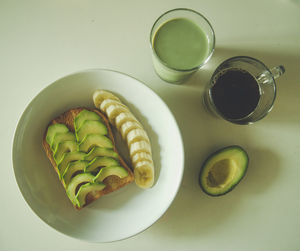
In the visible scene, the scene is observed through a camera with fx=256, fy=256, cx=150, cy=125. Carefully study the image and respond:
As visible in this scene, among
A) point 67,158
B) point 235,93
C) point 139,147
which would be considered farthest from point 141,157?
point 235,93

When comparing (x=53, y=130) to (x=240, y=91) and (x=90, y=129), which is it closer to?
(x=90, y=129)

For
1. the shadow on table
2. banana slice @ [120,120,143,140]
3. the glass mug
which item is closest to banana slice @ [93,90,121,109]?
banana slice @ [120,120,143,140]

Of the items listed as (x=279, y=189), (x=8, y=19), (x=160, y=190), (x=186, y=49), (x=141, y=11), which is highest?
(x=8, y=19)

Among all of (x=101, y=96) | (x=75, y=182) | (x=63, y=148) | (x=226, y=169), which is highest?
(x=101, y=96)

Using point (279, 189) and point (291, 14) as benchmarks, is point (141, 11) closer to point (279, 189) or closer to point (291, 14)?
point (291, 14)

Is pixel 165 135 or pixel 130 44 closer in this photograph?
pixel 165 135

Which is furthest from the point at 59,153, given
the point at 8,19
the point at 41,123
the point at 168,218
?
the point at 8,19
